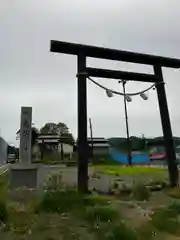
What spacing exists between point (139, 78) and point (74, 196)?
551 centimetres

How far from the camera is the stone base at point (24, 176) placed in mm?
11547

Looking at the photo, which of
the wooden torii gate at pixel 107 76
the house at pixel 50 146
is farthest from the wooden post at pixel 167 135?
the house at pixel 50 146

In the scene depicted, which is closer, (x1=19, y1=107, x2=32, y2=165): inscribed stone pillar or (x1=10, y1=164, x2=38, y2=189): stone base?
(x1=10, y1=164, x2=38, y2=189): stone base

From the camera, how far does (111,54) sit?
1151 centimetres

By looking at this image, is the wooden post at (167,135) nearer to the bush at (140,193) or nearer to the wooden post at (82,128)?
the bush at (140,193)

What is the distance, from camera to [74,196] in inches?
307

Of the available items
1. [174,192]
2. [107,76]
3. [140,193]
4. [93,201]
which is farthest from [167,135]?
[93,201]

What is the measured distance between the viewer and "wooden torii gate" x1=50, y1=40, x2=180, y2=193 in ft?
33.8

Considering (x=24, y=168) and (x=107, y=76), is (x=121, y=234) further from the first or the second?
(x=107, y=76)

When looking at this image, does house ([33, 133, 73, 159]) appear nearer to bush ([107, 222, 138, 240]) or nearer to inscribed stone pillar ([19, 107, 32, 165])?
inscribed stone pillar ([19, 107, 32, 165])

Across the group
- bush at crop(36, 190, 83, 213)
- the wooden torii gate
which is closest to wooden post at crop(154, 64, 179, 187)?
the wooden torii gate

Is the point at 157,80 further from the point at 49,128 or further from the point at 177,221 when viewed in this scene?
the point at 49,128

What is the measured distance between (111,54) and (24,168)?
13.9 ft

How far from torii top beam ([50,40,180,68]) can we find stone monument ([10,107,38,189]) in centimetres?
279
